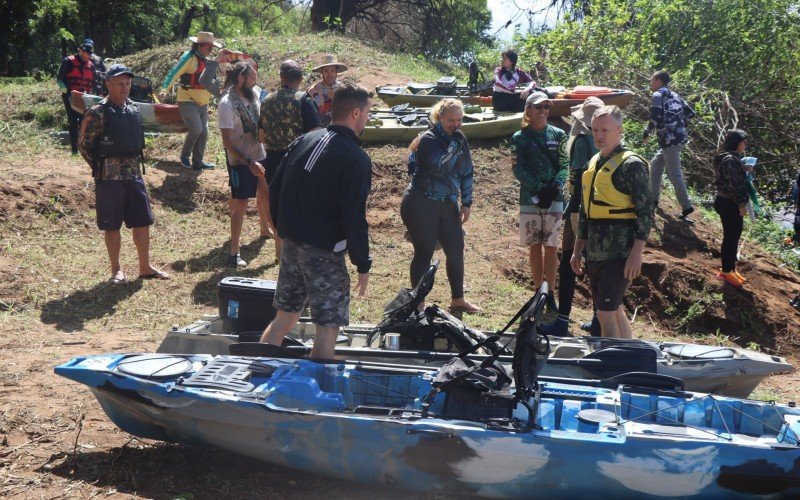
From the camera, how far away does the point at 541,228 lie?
775 cm

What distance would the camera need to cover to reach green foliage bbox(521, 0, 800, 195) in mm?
15180

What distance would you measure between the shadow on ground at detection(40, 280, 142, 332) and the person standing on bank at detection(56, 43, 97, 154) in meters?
4.52

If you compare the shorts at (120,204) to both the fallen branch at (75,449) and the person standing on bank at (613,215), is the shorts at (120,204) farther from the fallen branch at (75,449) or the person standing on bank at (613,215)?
the person standing on bank at (613,215)

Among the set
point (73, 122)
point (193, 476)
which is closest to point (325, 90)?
point (73, 122)

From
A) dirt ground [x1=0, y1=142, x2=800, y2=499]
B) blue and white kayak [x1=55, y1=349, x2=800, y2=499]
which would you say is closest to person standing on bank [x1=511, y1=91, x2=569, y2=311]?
dirt ground [x1=0, y1=142, x2=800, y2=499]

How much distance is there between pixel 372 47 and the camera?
2080cm

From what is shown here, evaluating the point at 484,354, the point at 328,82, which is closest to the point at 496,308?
the point at 484,354

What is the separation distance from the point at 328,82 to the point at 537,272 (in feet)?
10.9

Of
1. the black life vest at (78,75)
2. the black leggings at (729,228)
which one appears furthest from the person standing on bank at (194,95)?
the black leggings at (729,228)

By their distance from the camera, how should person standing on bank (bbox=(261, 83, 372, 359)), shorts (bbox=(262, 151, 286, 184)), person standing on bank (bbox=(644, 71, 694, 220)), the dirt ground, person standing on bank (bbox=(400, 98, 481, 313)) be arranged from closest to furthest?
the dirt ground → person standing on bank (bbox=(261, 83, 372, 359)) → person standing on bank (bbox=(400, 98, 481, 313)) → shorts (bbox=(262, 151, 286, 184)) → person standing on bank (bbox=(644, 71, 694, 220))

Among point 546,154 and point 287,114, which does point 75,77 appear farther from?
point 546,154

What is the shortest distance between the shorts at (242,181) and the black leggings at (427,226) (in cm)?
210

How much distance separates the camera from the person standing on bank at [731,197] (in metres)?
9.18

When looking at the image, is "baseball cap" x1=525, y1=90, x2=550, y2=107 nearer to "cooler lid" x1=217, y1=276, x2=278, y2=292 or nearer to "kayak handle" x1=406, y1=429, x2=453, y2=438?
"cooler lid" x1=217, y1=276, x2=278, y2=292
